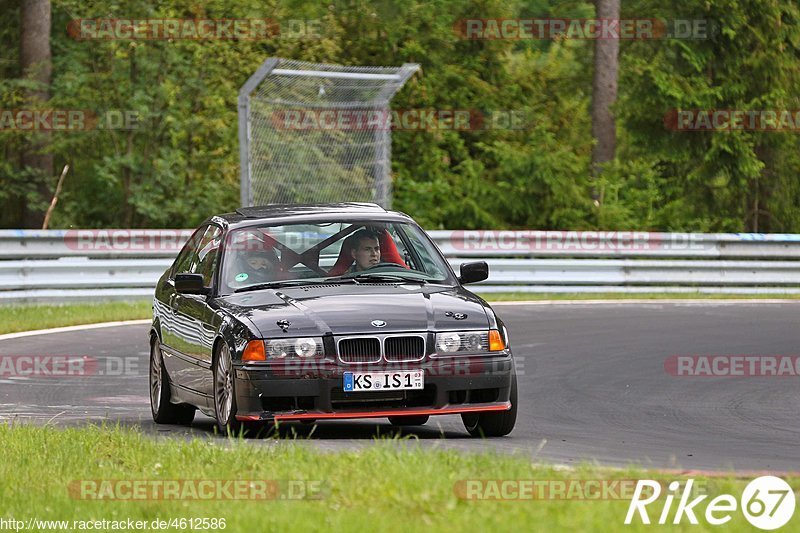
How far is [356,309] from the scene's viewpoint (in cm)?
1015

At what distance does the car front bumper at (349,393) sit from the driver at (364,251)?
1445 mm

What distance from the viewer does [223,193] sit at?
3150 cm

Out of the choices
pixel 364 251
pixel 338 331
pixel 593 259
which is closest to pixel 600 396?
pixel 364 251

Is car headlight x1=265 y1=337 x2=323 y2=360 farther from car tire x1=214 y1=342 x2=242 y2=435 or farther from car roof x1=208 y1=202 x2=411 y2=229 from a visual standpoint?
car roof x1=208 y1=202 x2=411 y2=229

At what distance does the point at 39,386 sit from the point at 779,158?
67.7ft

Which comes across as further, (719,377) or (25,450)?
(719,377)

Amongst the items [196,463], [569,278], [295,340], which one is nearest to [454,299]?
[295,340]

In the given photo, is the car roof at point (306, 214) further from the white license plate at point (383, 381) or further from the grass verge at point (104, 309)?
the grass verge at point (104, 309)

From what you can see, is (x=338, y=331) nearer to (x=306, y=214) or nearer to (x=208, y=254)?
(x=306, y=214)

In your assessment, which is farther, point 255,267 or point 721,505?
point 255,267

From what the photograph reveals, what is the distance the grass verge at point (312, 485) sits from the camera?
6587mm

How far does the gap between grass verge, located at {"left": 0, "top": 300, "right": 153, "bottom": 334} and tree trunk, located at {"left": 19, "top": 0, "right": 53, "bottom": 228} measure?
1014 centimetres

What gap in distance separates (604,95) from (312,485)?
30005 millimetres

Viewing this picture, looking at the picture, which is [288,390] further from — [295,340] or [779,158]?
[779,158]
